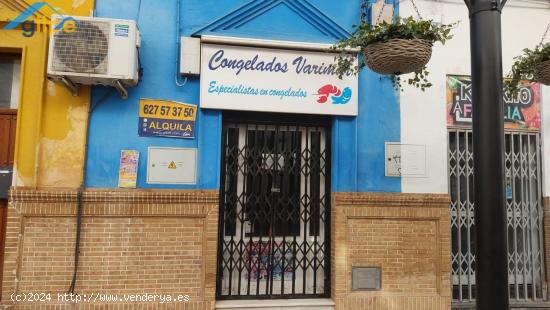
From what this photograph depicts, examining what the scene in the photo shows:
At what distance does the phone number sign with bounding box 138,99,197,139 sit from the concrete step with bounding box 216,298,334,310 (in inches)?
87.9

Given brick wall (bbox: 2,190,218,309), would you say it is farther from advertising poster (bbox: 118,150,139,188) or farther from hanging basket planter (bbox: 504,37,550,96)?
hanging basket planter (bbox: 504,37,550,96)

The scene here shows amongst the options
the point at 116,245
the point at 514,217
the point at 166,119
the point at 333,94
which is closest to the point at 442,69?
the point at 333,94

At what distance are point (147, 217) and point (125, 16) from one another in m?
2.63

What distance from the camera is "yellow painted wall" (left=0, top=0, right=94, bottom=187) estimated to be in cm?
508

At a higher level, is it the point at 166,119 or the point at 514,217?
the point at 166,119

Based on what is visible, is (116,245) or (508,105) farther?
(508,105)

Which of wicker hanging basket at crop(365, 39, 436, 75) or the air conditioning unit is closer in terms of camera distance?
wicker hanging basket at crop(365, 39, 436, 75)

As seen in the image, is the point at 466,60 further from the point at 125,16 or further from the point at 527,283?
the point at 125,16

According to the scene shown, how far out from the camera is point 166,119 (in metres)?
5.39

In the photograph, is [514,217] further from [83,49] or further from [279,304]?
[83,49]

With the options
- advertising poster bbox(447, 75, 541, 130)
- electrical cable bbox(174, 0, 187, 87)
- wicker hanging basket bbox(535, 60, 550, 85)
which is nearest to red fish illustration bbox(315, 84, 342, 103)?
advertising poster bbox(447, 75, 541, 130)

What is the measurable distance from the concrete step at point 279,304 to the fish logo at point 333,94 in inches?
107

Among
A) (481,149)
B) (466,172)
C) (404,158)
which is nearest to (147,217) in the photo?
(404,158)

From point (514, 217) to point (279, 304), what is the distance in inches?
145
